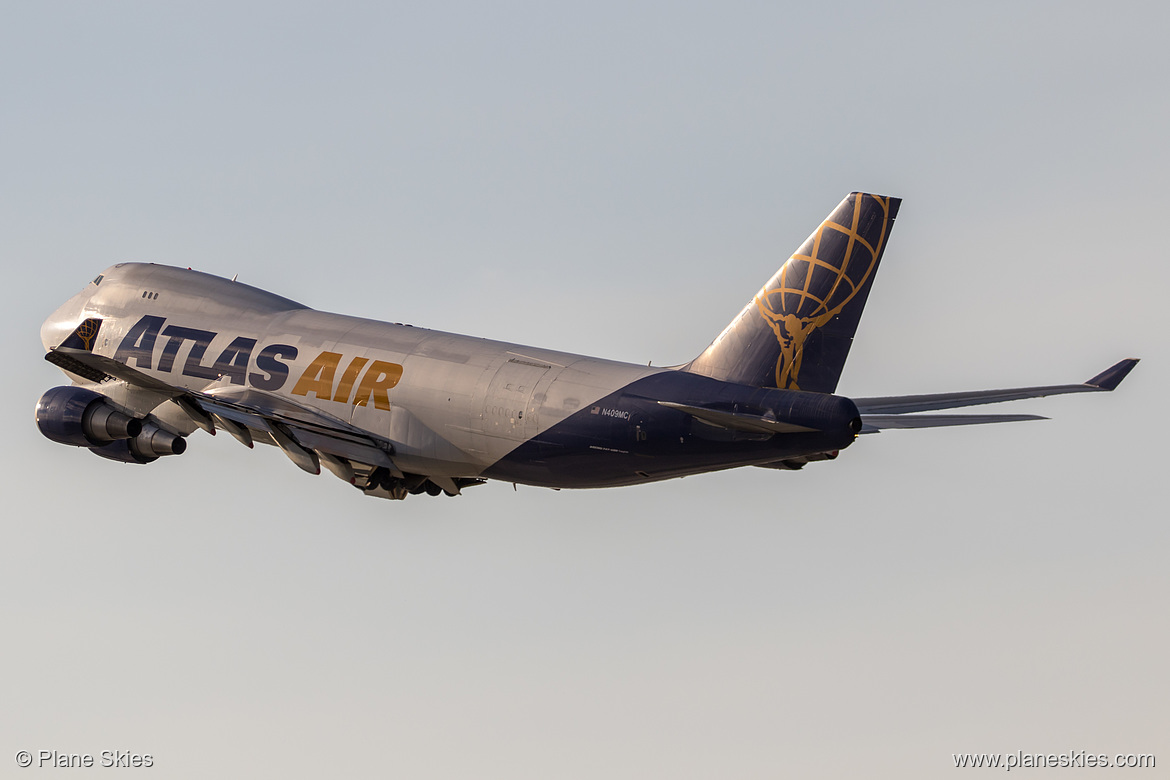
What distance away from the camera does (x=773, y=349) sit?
4244 cm

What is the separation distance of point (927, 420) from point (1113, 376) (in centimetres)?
451

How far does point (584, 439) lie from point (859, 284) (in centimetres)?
778

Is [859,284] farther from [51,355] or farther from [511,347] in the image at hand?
[51,355]

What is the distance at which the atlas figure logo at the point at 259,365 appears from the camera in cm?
4806

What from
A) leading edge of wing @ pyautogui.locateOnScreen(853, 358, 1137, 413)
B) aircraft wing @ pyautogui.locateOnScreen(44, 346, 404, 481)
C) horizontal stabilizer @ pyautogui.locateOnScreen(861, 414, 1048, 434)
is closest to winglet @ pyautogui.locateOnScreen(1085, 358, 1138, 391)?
leading edge of wing @ pyautogui.locateOnScreen(853, 358, 1137, 413)

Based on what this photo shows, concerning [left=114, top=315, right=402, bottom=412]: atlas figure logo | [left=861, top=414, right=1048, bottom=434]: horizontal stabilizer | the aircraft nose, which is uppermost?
the aircraft nose

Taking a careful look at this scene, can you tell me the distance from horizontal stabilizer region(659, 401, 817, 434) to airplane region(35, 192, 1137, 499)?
7 centimetres

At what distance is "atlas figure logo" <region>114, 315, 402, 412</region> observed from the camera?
48.1 metres

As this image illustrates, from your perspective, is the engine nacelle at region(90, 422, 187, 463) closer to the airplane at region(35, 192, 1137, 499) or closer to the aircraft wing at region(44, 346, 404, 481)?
the airplane at region(35, 192, 1137, 499)

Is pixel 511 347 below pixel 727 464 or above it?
above

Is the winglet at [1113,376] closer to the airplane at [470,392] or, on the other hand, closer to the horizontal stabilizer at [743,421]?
the airplane at [470,392]

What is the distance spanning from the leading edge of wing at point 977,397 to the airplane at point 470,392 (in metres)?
0.04

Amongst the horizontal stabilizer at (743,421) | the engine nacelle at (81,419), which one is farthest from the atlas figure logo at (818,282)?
the engine nacelle at (81,419)

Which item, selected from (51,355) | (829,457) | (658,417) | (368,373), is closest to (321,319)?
(368,373)
